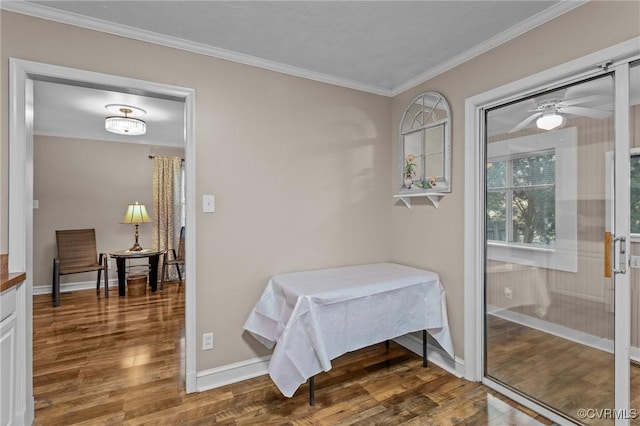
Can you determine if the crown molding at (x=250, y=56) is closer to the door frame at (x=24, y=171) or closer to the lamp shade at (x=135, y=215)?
the door frame at (x=24, y=171)

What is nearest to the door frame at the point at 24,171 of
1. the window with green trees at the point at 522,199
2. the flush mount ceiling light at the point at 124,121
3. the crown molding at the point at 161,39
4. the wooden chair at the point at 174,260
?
the crown molding at the point at 161,39

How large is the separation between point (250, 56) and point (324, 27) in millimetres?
657

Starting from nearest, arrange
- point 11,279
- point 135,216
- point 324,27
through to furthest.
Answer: point 11,279
point 324,27
point 135,216

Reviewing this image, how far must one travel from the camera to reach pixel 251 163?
2.48 metres

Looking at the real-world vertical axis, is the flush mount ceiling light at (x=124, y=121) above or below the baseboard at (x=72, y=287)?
above

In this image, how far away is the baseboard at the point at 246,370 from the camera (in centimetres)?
230

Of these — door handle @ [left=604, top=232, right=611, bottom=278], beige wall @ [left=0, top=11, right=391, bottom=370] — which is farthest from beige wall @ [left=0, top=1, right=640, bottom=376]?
door handle @ [left=604, top=232, right=611, bottom=278]

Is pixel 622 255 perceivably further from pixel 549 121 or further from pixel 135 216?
pixel 135 216

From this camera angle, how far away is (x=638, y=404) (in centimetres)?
174

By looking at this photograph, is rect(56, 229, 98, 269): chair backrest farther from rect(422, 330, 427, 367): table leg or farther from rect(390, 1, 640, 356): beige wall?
rect(422, 330, 427, 367): table leg

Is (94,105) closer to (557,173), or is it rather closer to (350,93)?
(350,93)

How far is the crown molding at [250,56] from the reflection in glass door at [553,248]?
426 mm

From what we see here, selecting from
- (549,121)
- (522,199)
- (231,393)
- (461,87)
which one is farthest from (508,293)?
(231,393)

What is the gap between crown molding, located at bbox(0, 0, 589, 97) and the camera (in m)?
1.83
